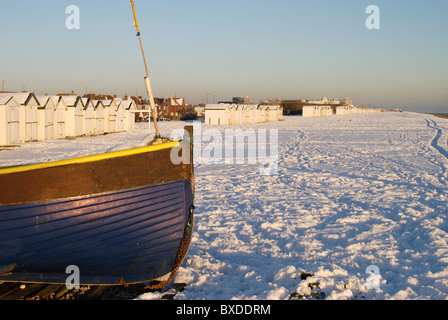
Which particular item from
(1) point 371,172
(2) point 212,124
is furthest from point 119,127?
(1) point 371,172

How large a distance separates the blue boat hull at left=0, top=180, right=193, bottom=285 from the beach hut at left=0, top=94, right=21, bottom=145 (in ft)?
70.3

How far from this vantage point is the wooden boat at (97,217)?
4.95 m

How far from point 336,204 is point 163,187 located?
19.5ft

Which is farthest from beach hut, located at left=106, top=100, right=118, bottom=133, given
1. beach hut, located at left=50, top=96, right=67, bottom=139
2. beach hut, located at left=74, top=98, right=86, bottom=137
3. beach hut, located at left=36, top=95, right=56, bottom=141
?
beach hut, located at left=36, top=95, right=56, bottom=141

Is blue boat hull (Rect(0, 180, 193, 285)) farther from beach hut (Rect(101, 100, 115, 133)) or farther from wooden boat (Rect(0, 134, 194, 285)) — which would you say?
beach hut (Rect(101, 100, 115, 133))

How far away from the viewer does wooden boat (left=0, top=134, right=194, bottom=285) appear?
4949 mm

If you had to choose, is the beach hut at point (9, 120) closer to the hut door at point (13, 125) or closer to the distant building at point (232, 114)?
the hut door at point (13, 125)

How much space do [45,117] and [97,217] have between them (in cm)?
2563

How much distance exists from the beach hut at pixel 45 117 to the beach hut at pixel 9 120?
2.29 meters

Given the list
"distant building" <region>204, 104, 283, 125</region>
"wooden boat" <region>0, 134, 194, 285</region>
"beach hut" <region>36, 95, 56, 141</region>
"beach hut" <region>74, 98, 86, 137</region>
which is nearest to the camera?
"wooden boat" <region>0, 134, 194, 285</region>

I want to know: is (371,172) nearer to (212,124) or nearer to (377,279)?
(377,279)

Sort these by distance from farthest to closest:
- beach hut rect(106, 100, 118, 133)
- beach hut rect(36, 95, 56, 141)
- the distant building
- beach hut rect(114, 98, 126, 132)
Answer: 1. the distant building
2. beach hut rect(114, 98, 126, 132)
3. beach hut rect(106, 100, 118, 133)
4. beach hut rect(36, 95, 56, 141)

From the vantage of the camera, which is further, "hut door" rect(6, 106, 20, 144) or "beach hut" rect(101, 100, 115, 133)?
"beach hut" rect(101, 100, 115, 133)

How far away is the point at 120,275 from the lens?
545 cm
